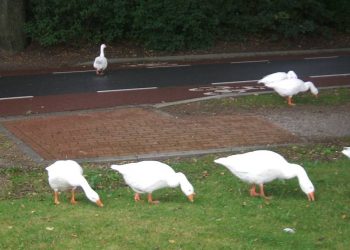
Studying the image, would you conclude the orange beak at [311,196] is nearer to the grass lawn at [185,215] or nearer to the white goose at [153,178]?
the grass lawn at [185,215]

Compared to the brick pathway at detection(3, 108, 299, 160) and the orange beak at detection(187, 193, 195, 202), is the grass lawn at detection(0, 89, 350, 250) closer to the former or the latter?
the orange beak at detection(187, 193, 195, 202)

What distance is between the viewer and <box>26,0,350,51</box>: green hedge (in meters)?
22.8

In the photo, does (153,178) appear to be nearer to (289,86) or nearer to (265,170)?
(265,170)

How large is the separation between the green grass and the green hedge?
49.3ft

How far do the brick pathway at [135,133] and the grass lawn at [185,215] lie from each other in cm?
109

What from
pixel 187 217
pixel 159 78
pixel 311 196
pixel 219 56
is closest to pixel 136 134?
pixel 311 196

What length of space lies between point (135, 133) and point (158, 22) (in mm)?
12630

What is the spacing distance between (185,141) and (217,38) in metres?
14.5

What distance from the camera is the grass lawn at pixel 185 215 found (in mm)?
5758

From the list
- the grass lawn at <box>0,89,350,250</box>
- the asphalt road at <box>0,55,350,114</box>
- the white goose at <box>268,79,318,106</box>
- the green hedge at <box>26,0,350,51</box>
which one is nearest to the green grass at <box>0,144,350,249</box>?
the grass lawn at <box>0,89,350,250</box>

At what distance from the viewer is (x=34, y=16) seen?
76.4 ft

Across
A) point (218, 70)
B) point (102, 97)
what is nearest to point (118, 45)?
point (218, 70)

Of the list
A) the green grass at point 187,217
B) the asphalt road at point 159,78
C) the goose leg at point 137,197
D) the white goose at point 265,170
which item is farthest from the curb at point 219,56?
the white goose at point 265,170

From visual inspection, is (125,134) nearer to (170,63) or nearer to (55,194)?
(55,194)
